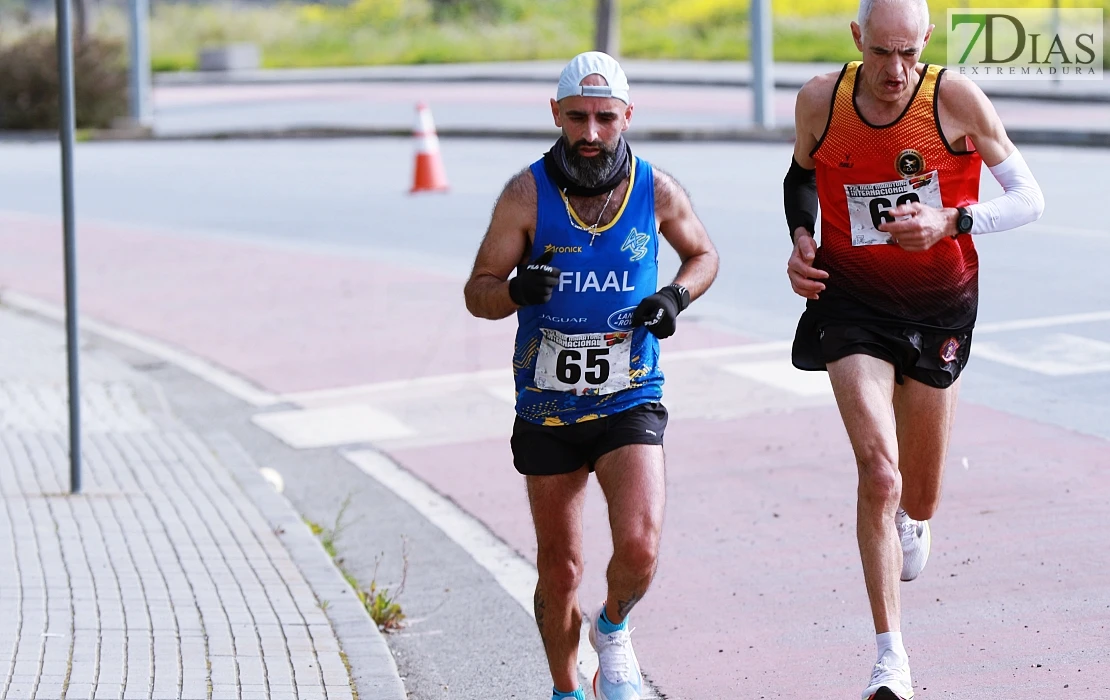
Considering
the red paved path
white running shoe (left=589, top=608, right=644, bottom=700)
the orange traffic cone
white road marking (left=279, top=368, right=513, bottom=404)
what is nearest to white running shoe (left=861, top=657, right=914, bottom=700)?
the red paved path

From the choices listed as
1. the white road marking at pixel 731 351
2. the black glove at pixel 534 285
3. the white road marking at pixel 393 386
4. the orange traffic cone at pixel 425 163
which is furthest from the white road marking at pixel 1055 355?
the orange traffic cone at pixel 425 163

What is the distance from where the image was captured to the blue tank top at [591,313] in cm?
482

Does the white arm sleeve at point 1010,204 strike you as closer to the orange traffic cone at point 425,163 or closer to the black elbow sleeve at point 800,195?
the black elbow sleeve at point 800,195

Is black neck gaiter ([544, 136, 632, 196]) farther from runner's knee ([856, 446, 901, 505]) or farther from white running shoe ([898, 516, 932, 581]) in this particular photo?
white running shoe ([898, 516, 932, 581])

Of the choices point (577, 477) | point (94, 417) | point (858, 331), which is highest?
point (858, 331)

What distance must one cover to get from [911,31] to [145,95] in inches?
1215

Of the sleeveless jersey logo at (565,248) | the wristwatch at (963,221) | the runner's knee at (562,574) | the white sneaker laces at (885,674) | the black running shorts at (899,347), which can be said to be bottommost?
the white sneaker laces at (885,674)

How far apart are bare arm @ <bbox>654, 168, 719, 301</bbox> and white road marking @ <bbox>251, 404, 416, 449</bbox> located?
479 centimetres

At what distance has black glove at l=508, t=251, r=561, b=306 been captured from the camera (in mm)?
4633

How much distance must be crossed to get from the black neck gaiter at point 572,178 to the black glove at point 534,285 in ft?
0.82

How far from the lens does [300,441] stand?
973 centimetres

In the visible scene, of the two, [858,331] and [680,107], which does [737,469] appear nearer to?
[858,331]

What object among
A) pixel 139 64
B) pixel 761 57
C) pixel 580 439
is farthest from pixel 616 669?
pixel 139 64

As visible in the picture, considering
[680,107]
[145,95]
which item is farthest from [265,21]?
[680,107]
